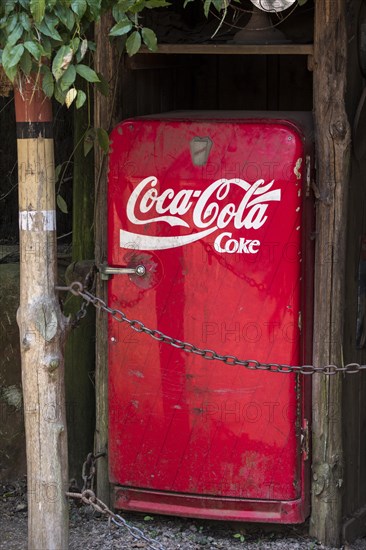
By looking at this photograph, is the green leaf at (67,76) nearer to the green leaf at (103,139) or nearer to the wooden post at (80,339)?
the green leaf at (103,139)

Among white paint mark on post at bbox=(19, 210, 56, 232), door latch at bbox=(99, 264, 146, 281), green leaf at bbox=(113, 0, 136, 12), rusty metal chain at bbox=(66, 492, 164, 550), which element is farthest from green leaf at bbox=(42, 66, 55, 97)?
rusty metal chain at bbox=(66, 492, 164, 550)

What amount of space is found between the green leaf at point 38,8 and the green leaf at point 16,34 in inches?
3.9

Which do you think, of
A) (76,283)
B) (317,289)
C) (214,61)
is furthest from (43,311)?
(214,61)

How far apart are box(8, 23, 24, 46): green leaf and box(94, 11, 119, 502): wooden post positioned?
0.91 m

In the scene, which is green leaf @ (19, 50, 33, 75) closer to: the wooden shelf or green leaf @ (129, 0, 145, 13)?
green leaf @ (129, 0, 145, 13)

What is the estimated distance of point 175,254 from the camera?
13.4 ft

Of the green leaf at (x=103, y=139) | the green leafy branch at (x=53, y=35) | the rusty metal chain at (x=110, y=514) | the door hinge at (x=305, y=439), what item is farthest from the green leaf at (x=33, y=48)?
the door hinge at (x=305, y=439)

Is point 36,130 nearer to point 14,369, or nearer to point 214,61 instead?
point 14,369

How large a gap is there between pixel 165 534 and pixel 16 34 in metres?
2.14

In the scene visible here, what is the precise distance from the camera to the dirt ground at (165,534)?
4207 millimetres

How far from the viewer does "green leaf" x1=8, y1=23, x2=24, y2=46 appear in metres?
3.27

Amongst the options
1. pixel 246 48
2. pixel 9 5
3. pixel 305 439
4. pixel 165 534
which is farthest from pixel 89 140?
pixel 165 534

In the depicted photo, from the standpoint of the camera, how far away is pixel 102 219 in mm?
4355

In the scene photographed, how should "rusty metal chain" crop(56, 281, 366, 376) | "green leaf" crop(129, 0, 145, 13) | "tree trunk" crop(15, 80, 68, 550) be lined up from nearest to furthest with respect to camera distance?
"green leaf" crop(129, 0, 145, 13) → "tree trunk" crop(15, 80, 68, 550) → "rusty metal chain" crop(56, 281, 366, 376)
